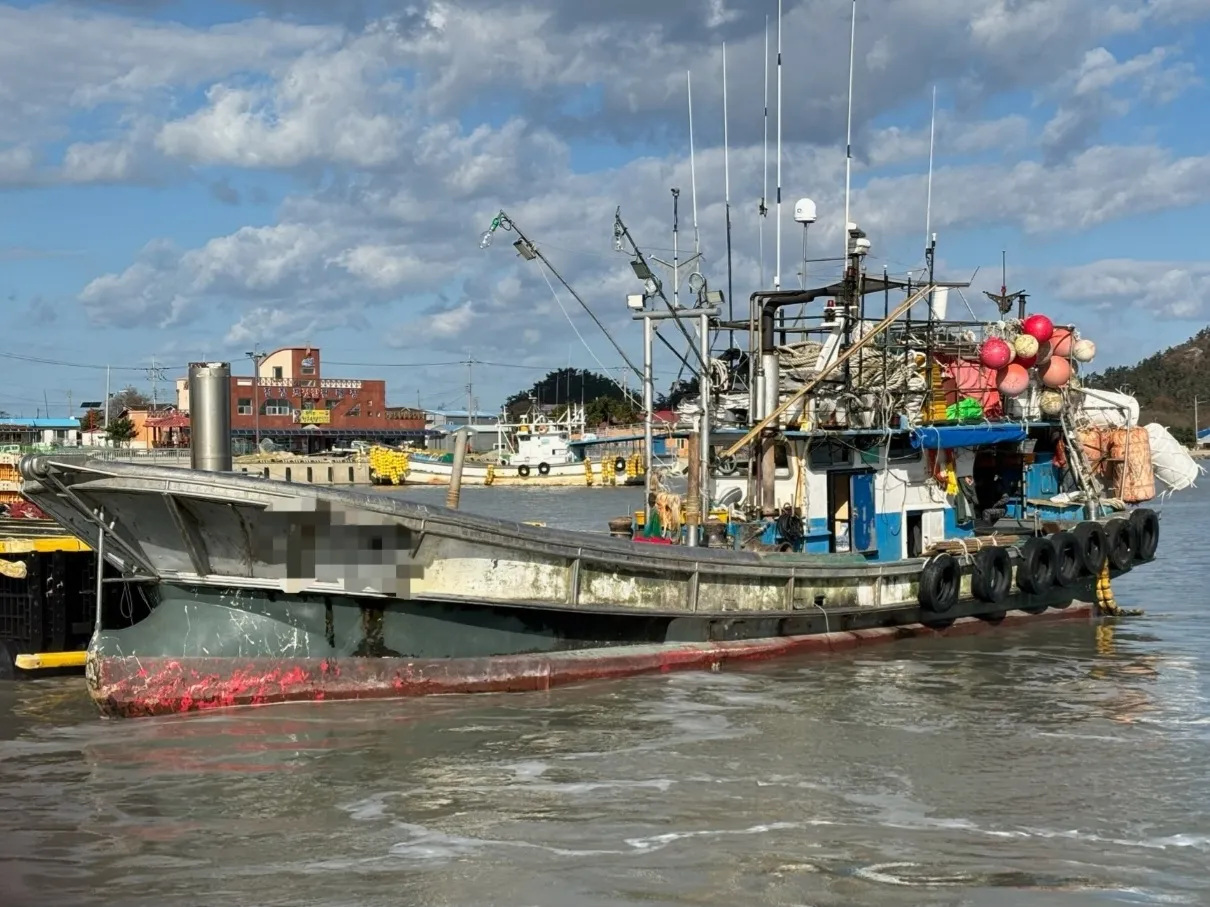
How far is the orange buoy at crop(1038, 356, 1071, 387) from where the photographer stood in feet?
57.6

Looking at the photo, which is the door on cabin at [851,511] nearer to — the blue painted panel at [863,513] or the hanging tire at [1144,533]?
the blue painted panel at [863,513]

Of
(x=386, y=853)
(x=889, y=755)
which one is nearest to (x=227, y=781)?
(x=386, y=853)

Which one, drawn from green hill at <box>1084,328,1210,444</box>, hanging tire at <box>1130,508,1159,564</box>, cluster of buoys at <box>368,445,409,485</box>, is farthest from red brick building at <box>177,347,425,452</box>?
hanging tire at <box>1130,508,1159,564</box>

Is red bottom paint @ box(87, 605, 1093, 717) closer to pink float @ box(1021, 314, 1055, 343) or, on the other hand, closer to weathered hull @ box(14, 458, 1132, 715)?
weathered hull @ box(14, 458, 1132, 715)

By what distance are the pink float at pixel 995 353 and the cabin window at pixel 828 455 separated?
246 centimetres

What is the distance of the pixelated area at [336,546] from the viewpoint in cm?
1096

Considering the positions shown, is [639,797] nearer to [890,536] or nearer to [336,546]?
[336,546]

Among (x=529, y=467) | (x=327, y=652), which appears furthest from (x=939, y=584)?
(x=529, y=467)

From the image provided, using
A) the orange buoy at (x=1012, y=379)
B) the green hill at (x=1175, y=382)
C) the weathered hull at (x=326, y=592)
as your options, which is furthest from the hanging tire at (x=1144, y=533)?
the green hill at (x=1175, y=382)

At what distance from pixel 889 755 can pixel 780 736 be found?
97cm

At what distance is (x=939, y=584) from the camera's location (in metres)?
15.6

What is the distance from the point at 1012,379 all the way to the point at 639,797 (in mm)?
9647

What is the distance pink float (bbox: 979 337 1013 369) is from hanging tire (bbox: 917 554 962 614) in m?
2.69

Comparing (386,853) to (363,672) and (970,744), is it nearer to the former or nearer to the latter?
(363,672)
